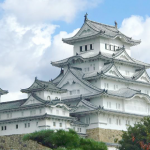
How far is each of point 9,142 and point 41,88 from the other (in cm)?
1738

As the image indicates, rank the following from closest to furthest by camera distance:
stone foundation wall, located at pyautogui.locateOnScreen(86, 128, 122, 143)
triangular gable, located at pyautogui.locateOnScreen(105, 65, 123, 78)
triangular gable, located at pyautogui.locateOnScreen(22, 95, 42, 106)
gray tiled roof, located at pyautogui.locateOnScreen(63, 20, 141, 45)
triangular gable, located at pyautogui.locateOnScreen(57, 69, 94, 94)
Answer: triangular gable, located at pyautogui.locateOnScreen(22, 95, 42, 106)
stone foundation wall, located at pyautogui.locateOnScreen(86, 128, 122, 143)
triangular gable, located at pyautogui.locateOnScreen(57, 69, 94, 94)
triangular gable, located at pyautogui.locateOnScreen(105, 65, 123, 78)
gray tiled roof, located at pyautogui.locateOnScreen(63, 20, 141, 45)

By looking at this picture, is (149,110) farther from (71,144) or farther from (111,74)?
(71,144)

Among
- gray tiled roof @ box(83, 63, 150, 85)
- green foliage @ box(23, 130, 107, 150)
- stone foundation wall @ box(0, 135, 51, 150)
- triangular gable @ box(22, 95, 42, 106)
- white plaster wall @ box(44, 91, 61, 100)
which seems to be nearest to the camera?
green foliage @ box(23, 130, 107, 150)

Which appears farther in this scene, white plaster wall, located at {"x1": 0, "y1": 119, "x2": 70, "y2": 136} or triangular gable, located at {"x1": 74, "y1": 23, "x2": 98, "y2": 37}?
triangular gable, located at {"x1": 74, "y1": 23, "x2": 98, "y2": 37}

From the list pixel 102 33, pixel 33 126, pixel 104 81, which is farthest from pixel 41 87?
pixel 102 33

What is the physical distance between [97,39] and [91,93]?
9315 millimetres

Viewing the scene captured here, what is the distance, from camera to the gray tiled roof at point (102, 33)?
77.6 m

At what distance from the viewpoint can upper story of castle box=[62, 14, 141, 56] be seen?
256 ft

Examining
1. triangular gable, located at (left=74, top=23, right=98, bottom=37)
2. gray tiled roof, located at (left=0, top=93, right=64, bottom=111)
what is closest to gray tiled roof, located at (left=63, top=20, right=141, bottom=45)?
triangular gable, located at (left=74, top=23, right=98, bottom=37)

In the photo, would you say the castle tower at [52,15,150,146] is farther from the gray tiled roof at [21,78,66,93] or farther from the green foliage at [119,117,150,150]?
the green foliage at [119,117,150,150]

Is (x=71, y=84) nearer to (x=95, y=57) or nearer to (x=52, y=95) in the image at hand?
(x=95, y=57)

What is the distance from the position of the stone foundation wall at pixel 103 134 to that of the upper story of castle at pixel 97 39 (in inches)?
500

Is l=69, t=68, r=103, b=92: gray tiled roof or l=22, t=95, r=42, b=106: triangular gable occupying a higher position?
l=69, t=68, r=103, b=92: gray tiled roof

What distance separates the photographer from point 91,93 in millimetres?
72812
